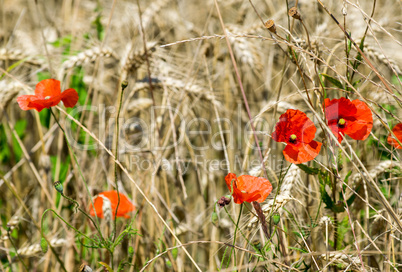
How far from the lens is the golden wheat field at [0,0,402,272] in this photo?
3.03ft

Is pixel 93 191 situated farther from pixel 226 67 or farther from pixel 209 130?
pixel 226 67

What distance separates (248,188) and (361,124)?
0.97 ft

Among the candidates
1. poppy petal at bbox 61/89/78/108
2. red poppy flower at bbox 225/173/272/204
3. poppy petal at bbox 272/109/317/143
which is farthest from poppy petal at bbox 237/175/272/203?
poppy petal at bbox 61/89/78/108

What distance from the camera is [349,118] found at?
874 millimetres

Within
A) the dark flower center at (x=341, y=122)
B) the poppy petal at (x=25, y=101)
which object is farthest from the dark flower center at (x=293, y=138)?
the poppy petal at (x=25, y=101)

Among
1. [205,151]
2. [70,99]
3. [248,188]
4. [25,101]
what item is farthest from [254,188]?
[205,151]

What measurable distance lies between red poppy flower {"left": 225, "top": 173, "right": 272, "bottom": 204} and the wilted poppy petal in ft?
0.76

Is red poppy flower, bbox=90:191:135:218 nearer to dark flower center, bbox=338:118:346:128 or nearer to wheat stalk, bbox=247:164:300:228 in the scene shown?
wheat stalk, bbox=247:164:300:228

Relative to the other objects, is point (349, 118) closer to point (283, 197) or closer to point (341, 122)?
point (341, 122)

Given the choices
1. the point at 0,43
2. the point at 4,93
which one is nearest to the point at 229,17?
the point at 0,43

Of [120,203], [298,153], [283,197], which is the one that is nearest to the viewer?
[298,153]

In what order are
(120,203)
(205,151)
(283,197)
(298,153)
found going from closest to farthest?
(298,153), (283,197), (120,203), (205,151)

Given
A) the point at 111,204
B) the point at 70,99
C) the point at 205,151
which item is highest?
the point at 70,99

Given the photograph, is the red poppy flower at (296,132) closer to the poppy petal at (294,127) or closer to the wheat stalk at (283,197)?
the poppy petal at (294,127)
